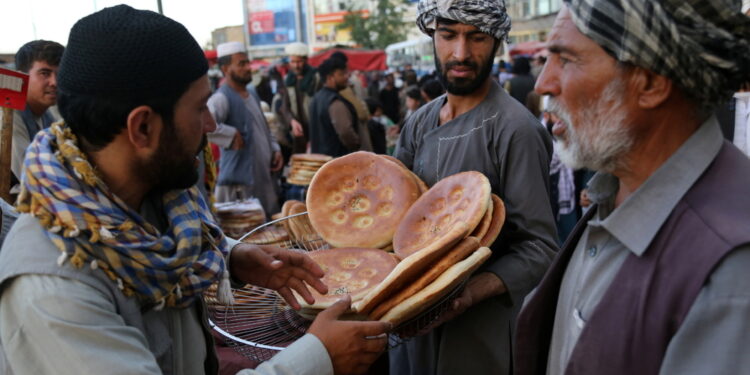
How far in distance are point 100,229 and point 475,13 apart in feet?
5.46

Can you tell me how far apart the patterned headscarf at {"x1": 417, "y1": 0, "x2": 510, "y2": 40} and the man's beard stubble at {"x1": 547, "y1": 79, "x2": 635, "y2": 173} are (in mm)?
983

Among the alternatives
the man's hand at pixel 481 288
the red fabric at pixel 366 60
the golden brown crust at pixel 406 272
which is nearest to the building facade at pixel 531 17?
the red fabric at pixel 366 60

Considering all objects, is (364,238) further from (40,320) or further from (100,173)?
(40,320)

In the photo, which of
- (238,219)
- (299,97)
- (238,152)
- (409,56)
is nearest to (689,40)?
(238,219)

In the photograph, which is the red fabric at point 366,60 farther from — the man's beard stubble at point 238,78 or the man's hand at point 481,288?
the man's hand at point 481,288

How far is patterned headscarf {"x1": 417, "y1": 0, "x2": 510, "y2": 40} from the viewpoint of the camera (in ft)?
7.44

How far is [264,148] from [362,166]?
3.97m

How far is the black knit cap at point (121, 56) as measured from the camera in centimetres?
122

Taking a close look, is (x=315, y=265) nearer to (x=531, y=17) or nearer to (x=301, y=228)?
(x=301, y=228)

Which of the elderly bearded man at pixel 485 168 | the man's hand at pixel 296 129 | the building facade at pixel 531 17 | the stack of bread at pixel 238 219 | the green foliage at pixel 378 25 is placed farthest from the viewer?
the green foliage at pixel 378 25

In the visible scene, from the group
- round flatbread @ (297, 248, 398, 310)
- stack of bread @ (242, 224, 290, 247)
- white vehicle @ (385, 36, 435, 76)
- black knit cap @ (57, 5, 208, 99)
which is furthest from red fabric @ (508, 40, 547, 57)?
black knit cap @ (57, 5, 208, 99)

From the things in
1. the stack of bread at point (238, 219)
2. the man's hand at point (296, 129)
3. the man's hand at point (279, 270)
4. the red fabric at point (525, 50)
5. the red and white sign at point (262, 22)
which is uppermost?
the red and white sign at point (262, 22)

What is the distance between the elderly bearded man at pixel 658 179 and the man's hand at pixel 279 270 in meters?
0.80

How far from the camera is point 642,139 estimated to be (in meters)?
1.28
